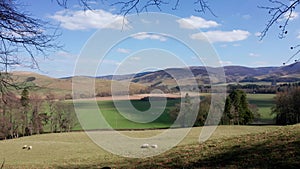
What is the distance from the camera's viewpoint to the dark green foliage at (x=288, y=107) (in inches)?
2259

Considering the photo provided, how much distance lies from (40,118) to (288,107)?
51.2 meters

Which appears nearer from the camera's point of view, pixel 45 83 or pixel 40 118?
pixel 45 83

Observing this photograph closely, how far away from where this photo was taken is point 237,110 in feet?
203

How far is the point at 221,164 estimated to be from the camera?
9.41 meters

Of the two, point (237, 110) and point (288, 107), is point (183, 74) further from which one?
point (288, 107)

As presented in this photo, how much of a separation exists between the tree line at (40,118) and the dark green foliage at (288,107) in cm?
4321

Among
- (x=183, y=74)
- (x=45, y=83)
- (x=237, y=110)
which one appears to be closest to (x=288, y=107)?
(x=237, y=110)

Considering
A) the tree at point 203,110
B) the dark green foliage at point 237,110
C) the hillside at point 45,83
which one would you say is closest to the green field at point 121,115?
the hillside at point 45,83

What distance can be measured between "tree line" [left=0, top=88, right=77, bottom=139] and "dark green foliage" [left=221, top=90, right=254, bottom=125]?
33.2 m

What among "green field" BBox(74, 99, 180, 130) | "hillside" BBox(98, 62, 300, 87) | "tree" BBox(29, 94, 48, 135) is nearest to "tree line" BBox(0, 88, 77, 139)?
"tree" BBox(29, 94, 48, 135)

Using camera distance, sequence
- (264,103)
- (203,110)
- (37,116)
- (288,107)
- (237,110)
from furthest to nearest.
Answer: (264,103) < (37,116) < (237,110) < (288,107) < (203,110)

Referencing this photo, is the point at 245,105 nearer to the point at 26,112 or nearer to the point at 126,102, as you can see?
the point at 26,112

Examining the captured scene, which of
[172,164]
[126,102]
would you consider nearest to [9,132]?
[126,102]

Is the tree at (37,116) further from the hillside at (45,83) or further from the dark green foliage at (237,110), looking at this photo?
the hillside at (45,83)
